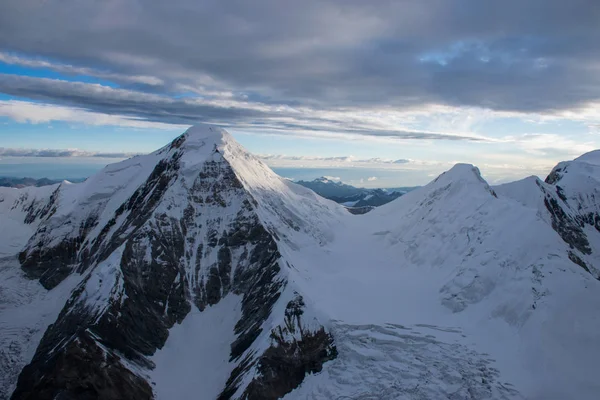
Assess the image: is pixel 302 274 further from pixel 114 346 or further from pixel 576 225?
pixel 576 225

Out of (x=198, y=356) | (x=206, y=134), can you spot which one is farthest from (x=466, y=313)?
(x=206, y=134)

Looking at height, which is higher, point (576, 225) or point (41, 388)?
point (576, 225)

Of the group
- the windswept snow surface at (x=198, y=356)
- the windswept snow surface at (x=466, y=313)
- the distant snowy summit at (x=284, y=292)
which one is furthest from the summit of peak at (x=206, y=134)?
the windswept snow surface at (x=198, y=356)

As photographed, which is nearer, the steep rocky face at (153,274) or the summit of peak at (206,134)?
the steep rocky face at (153,274)

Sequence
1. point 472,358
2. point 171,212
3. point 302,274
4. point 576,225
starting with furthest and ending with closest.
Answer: point 576,225, point 171,212, point 302,274, point 472,358

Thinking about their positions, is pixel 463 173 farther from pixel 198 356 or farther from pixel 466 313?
pixel 198 356

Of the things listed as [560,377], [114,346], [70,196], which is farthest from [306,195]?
[560,377]

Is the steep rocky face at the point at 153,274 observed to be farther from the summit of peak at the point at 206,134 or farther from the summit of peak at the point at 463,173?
the summit of peak at the point at 463,173

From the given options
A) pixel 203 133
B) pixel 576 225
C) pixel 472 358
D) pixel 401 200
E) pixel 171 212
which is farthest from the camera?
pixel 401 200
